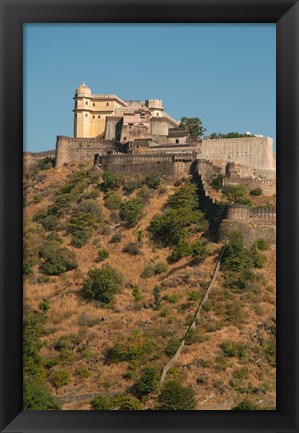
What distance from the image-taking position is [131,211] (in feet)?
86.0

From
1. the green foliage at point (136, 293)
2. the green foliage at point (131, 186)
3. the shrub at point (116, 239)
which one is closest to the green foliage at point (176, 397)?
the green foliage at point (136, 293)

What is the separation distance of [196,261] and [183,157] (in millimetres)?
5870

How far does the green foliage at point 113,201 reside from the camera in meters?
27.0

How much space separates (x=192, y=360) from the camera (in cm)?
1888

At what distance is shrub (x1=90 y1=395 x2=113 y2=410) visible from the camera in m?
17.0

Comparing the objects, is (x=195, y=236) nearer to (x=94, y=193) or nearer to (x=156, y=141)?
(x=94, y=193)

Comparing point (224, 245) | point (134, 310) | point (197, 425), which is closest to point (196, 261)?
point (224, 245)

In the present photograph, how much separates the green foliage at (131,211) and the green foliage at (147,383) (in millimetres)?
8433

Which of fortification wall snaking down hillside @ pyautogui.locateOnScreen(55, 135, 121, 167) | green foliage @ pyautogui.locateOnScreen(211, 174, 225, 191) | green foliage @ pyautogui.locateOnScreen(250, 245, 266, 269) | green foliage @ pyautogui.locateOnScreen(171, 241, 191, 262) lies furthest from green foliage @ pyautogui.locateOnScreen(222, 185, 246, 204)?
fortification wall snaking down hillside @ pyautogui.locateOnScreen(55, 135, 121, 167)

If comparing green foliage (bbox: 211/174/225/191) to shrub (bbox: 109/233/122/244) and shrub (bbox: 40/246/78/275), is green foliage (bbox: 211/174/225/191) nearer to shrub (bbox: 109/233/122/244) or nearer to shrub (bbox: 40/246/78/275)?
shrub (bbox: 109/233/122/244)

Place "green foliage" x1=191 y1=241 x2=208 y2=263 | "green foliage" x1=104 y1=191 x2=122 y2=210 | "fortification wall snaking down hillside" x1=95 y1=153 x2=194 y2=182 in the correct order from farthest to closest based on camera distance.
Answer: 1. "fortification wall snaking down hillside" x1=95 y1=153 x2=194 y2=182
2. "green foliage" x1=104 y1=191 x2=122 y2=210
3. "green foliage" x1=191 y1=241 x2=208 y2=263

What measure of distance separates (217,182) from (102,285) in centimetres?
597

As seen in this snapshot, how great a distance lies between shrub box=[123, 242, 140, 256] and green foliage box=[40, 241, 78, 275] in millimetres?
Answer: 1566
